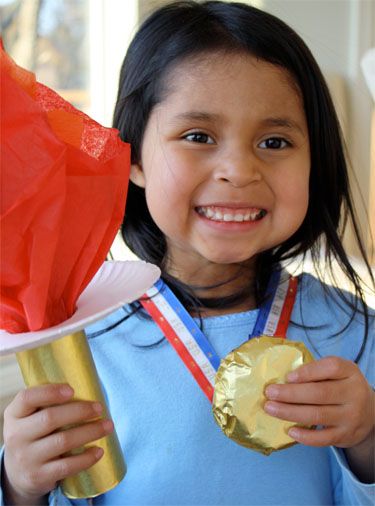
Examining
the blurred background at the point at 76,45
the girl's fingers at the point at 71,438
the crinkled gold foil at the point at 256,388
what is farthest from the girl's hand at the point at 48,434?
the blurred background at the point at 76,45

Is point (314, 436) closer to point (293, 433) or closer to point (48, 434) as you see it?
point (293, 433)

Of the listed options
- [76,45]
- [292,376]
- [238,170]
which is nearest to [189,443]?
[292,376]

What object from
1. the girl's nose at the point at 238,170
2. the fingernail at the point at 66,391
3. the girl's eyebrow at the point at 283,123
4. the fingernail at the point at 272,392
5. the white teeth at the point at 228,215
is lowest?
the fingernail at the point at 272,392

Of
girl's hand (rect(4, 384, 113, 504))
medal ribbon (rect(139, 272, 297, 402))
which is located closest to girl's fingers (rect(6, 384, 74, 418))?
girl's hand (rect(4, 384, 113, 504))

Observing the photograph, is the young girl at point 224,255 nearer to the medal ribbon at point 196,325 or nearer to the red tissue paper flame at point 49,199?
the medal ribbon at point 196,325

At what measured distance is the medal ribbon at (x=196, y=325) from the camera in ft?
2.88

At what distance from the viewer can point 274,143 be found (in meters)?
0.85

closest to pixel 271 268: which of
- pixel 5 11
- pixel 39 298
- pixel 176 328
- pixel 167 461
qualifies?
pixel 176 328

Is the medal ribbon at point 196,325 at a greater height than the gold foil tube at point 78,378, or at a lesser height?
lesser

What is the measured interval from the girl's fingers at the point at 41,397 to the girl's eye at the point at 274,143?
1.34 feet

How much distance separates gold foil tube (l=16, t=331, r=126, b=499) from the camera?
22.3 inches

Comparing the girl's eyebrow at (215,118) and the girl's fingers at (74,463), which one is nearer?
the girl's fingers at (74,463)

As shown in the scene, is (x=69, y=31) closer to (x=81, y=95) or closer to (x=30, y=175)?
(x=81, y=95)

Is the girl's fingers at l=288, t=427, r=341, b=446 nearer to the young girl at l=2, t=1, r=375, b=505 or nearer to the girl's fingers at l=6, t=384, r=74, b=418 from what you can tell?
the young girl at l=2, t=1, r=375, b=505
